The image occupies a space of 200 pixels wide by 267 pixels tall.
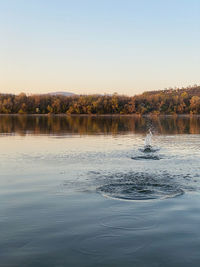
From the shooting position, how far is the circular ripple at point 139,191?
14.4 meters

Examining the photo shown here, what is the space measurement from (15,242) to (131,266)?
342cm

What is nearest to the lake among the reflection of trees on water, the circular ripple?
the circular ripple

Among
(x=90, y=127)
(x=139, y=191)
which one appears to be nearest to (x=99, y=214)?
(x=139, y=191)

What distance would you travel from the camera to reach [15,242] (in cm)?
950

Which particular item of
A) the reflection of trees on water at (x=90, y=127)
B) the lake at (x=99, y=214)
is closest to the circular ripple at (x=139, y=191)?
the lake at (x=99, y=214)

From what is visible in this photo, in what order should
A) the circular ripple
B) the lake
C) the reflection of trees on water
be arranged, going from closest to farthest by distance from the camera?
the lake, the circular ripple, the reflection of trees on water

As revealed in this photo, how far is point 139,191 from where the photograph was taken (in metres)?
15.3

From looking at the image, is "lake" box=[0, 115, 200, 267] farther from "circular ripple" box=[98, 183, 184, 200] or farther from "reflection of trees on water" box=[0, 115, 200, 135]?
"reflection of trees on water" box=[0, 115, 200, 135]

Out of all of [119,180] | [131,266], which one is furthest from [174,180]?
[131,266]

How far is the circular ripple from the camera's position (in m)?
14.4

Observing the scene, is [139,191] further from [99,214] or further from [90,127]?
[90,127]

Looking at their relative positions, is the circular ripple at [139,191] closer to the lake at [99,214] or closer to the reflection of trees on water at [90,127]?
the lake at [99,214]

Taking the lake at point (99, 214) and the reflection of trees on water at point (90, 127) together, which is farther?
the reflection of trees on water at point (90, 127)

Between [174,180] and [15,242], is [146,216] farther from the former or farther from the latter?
[174,180]
